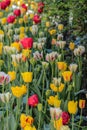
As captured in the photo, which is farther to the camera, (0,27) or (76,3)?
(0,27)

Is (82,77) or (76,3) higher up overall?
(76,3)

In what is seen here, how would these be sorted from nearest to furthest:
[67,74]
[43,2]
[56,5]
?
[67,74] → [56,5] → [43,2]

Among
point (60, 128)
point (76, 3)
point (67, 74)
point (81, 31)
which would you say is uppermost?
point (76, 3)

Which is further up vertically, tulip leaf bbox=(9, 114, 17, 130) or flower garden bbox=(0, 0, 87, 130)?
flower garden bbox=(0, 0, 87, 130)

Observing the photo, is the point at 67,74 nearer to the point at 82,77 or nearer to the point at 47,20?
the point at 82,77

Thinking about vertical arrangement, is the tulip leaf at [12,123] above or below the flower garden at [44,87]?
below

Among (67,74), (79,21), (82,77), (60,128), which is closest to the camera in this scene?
(60,128)

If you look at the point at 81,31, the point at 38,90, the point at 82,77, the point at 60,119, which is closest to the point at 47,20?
the point at 81,31

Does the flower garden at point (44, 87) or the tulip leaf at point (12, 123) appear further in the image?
the tulip leaf at point (12, 123)

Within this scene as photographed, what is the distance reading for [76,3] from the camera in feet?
12.4

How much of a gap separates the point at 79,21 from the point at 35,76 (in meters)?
0.86

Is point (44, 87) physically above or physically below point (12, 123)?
above

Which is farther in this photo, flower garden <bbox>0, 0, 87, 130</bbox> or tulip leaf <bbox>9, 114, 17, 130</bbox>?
tulip leaf <bbox>9, 114, 17, 130</bbox>

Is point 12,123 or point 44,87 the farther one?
point 44,87
